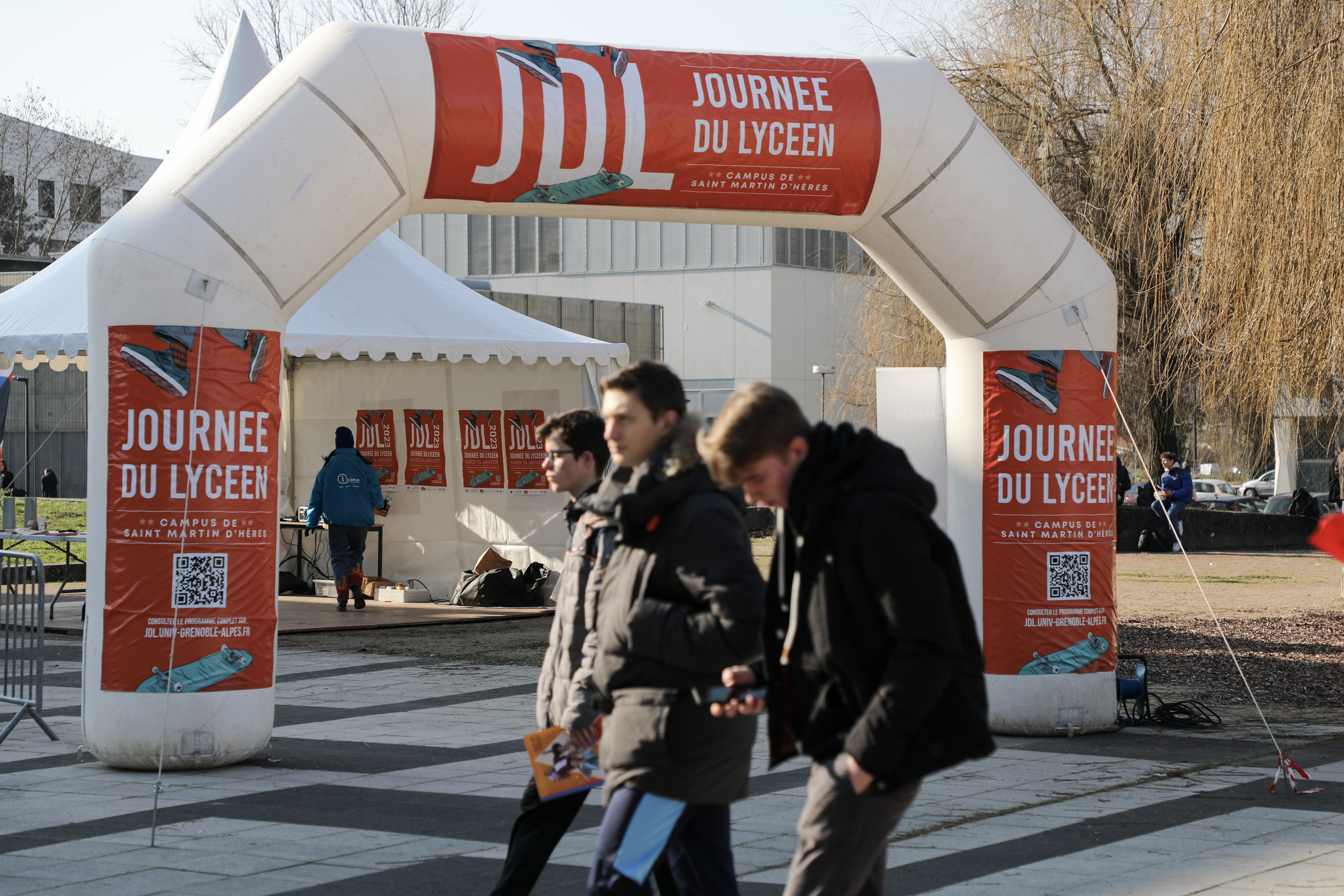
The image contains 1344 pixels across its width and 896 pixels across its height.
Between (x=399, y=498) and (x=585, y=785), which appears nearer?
(x=585, y=785)

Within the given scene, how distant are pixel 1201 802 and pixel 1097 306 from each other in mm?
3284

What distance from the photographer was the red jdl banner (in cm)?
821

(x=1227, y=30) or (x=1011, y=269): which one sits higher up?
(x=1227, y=30)

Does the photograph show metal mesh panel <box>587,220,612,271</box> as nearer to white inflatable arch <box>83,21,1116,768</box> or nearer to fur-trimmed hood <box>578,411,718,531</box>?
white inflatable arch <box>83,21,1116,768</box>

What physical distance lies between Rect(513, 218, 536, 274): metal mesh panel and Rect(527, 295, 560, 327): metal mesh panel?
30.5 ft

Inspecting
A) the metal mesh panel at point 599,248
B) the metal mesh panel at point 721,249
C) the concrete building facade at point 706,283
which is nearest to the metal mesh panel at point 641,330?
the concrete building facade at point 706,283

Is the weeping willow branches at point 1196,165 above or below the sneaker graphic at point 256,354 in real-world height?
above

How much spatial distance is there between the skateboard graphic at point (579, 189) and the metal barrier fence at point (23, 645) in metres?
3.42

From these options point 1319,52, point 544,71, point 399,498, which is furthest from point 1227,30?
point 399,498

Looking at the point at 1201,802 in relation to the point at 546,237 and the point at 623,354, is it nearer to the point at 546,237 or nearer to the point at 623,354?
the point at 623,354

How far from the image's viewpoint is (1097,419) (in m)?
9.29

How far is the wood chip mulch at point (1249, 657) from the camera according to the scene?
438 inches

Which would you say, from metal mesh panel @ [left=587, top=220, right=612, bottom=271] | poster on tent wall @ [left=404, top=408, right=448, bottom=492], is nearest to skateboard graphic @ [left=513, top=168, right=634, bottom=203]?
poster on tent wall @ [left=404, top=408, right=448, bottom=492]

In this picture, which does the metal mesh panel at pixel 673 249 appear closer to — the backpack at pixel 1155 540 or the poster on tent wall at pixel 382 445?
the backpack at pixel 1155 540
